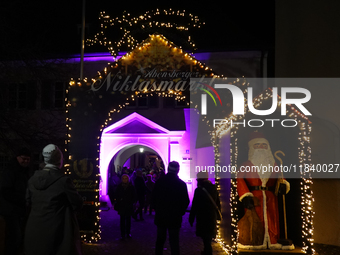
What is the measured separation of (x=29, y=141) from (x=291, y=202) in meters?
11.0

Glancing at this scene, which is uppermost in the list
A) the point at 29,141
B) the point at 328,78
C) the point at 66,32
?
the point at 66,32

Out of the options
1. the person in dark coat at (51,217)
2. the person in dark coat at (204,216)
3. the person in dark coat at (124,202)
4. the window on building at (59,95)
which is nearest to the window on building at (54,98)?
the window on building at (59,95)

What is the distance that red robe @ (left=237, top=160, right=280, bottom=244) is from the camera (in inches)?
345

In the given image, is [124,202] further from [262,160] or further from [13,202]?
[13,202]

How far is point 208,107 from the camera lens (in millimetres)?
9688

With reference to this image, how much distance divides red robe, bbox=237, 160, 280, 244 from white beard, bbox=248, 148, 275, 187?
0.08m

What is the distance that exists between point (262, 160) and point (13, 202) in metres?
5.36

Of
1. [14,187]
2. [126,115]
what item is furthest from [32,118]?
[14,187]

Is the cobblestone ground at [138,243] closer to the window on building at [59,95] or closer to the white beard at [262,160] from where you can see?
the white beard at [262,160]

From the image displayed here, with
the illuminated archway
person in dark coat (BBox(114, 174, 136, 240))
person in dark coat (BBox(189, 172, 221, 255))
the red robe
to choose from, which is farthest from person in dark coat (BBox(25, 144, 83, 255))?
the illuminated archway

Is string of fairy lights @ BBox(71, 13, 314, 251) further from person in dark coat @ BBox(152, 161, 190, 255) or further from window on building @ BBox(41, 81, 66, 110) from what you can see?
window on building @ BBox(41, 81, 66, 110)

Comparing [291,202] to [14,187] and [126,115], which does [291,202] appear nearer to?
[14,187]

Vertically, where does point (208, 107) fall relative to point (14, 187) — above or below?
above

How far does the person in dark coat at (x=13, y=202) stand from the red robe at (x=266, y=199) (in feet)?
15.0
